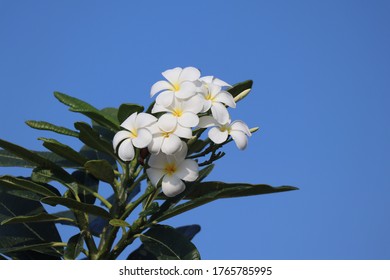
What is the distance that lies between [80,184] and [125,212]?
29 centimetres

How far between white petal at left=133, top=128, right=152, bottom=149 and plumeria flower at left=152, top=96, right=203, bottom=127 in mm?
85

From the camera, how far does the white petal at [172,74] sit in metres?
2.44

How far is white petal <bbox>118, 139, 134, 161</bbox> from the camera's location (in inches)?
91.4

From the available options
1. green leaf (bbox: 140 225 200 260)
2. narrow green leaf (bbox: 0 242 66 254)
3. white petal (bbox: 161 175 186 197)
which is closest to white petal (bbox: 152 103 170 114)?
white petal (bbox: 161 175 186 197)

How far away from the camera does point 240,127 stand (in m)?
2.40

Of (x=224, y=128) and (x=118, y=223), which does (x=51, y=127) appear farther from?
(x=224, y=128)

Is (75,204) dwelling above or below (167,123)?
below

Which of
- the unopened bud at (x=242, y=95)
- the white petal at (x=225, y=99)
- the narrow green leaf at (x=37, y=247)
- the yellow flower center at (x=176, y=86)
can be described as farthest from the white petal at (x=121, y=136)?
the narrow green leaf at (x=37, y=247)

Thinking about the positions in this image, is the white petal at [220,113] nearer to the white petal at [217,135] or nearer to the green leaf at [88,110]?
the white petal at [217,135]

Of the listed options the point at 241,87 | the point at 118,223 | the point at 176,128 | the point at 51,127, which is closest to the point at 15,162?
the point at 51,127

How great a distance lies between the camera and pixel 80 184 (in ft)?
8.96

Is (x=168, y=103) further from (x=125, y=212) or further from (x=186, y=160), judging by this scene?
(x=125, y=212)

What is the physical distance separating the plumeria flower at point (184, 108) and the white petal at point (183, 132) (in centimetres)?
3

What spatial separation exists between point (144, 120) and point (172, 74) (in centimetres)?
23
